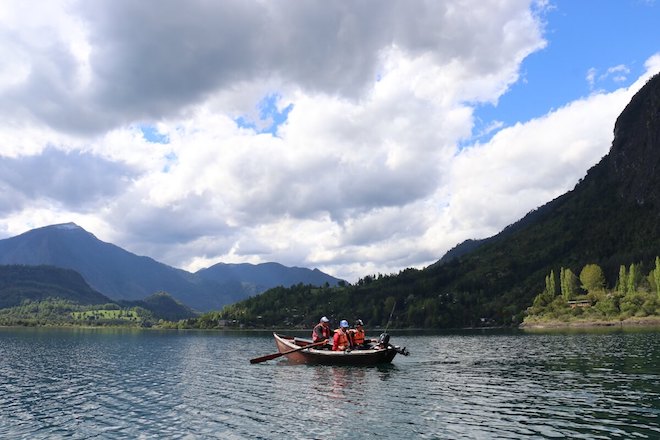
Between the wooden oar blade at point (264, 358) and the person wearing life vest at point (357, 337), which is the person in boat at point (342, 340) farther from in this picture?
the wooden oar blade at point (264, 358)

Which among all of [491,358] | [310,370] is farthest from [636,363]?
[310,370]

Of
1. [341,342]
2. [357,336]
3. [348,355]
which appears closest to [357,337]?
[357,336]

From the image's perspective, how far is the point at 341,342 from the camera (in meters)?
66.2

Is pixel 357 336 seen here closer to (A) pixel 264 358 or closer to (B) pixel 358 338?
(B) pixel 358 338

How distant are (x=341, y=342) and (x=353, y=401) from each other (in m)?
27.3

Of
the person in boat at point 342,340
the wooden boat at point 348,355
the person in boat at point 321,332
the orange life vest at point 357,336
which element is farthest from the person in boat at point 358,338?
the person in boat at point 321,332

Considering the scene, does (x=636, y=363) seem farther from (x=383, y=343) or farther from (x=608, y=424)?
(x=608, y=424)

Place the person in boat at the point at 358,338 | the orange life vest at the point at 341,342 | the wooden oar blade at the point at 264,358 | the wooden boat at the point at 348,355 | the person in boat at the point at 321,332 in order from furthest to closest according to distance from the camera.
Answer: the person in boat at the point at 321,332, the wooden oar blade at the point at 264,358, the person in boat at the point at 358,338, the orange life vest at the point at 341,342, the wooden boat at the point at 348,355

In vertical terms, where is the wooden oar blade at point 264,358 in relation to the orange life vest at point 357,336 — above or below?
below

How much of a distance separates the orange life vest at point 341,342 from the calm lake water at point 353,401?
3723 mm

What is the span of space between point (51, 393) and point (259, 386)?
20440 millimetres

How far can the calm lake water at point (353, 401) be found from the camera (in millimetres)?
29500

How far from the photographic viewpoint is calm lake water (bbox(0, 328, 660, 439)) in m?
29.5

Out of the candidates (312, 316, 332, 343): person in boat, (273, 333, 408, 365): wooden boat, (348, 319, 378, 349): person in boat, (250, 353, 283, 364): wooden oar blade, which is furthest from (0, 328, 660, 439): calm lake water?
(312, 316, 332, 343): person in boat
